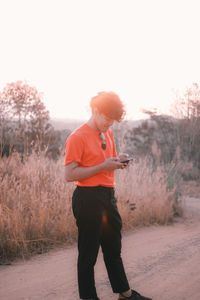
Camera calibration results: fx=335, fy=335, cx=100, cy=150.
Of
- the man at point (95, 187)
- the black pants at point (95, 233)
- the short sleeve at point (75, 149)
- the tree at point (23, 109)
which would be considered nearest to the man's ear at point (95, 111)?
the man at point (95, 187)

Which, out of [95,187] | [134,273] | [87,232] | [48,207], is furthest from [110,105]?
[48,207]

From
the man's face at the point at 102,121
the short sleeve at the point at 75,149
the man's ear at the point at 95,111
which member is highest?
the man's ear at the point at 95,111

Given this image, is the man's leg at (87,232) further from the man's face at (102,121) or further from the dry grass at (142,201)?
the dry grass at (142,201)

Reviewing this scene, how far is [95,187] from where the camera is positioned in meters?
2.61

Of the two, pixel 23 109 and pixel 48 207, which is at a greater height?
pixel 23 109

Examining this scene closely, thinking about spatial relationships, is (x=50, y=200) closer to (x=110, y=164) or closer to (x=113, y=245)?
(x=113, y=245)

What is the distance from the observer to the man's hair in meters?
2.52

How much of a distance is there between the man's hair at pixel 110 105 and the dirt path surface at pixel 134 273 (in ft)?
5.75

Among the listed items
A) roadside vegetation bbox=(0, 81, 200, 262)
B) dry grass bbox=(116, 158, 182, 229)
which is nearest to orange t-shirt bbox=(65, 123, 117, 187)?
roadside vegetation bbox=(0, 81, 200, 262)

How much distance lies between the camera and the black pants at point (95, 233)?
8.52 feet

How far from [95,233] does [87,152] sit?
640 mm

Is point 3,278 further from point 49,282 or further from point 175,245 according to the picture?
point 175,245

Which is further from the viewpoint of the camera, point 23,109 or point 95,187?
point 23,109

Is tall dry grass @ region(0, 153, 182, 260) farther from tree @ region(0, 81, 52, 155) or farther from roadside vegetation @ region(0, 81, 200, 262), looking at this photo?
tree @ region(0, 81, 52, 155)
